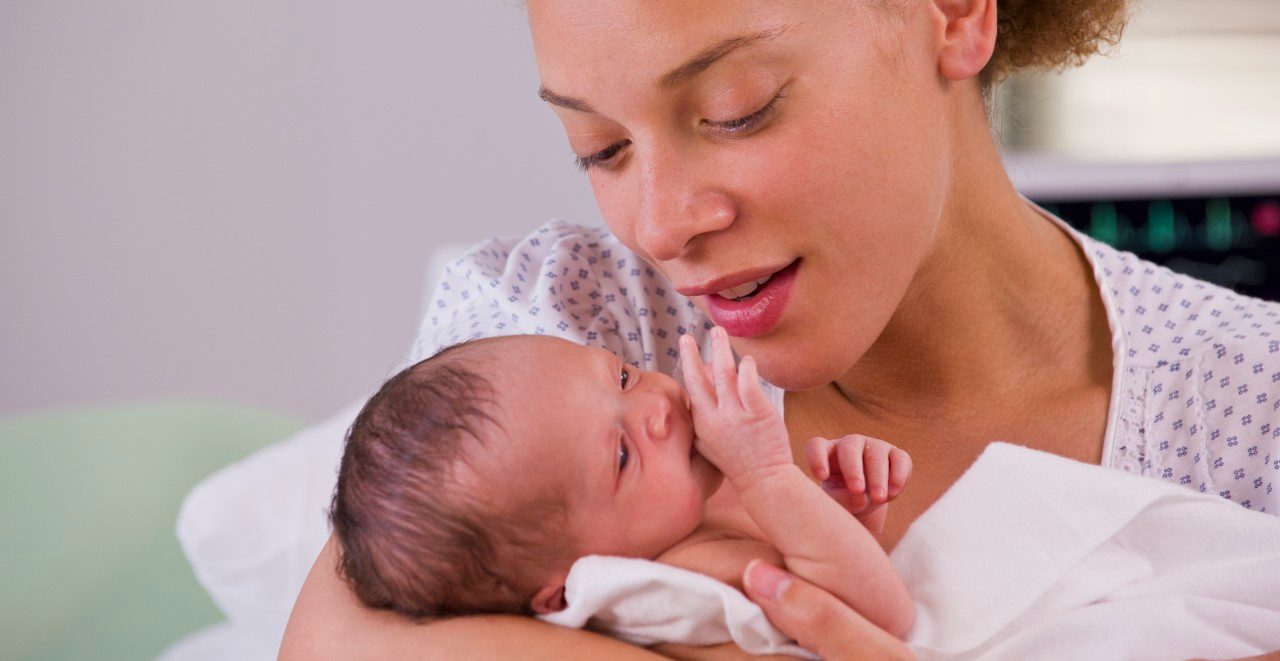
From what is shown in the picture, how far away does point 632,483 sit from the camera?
3.72 ft

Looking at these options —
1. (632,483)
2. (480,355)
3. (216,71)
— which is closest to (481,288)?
(480,355)

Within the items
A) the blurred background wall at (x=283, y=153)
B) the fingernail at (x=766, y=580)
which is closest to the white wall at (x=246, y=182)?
the blurred background wall at (x=283, y=153)

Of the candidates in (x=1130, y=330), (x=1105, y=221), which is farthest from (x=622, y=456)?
(x=1105, y=221)

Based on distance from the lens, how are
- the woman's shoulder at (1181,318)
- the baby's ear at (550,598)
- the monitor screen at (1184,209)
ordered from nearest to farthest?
the baby's ear at (550,598)
the woman's shoulder at (1181,318)
the monitor screen at (1184,209)

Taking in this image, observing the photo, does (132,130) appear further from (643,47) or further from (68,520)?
(643,47)

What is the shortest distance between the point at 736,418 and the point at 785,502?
9 centimetres

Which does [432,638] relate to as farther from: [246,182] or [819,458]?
[246,182]

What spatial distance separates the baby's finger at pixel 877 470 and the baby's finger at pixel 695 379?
0.20 meters

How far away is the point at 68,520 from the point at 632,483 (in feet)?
5.59

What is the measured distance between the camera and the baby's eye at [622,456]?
3.75 feet

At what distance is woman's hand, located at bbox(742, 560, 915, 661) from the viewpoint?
3.37 feet

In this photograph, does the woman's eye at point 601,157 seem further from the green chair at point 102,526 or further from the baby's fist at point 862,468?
the green chair at point 102,526

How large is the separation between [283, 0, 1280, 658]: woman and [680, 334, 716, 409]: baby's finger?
14cm

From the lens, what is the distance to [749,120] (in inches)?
46.9
